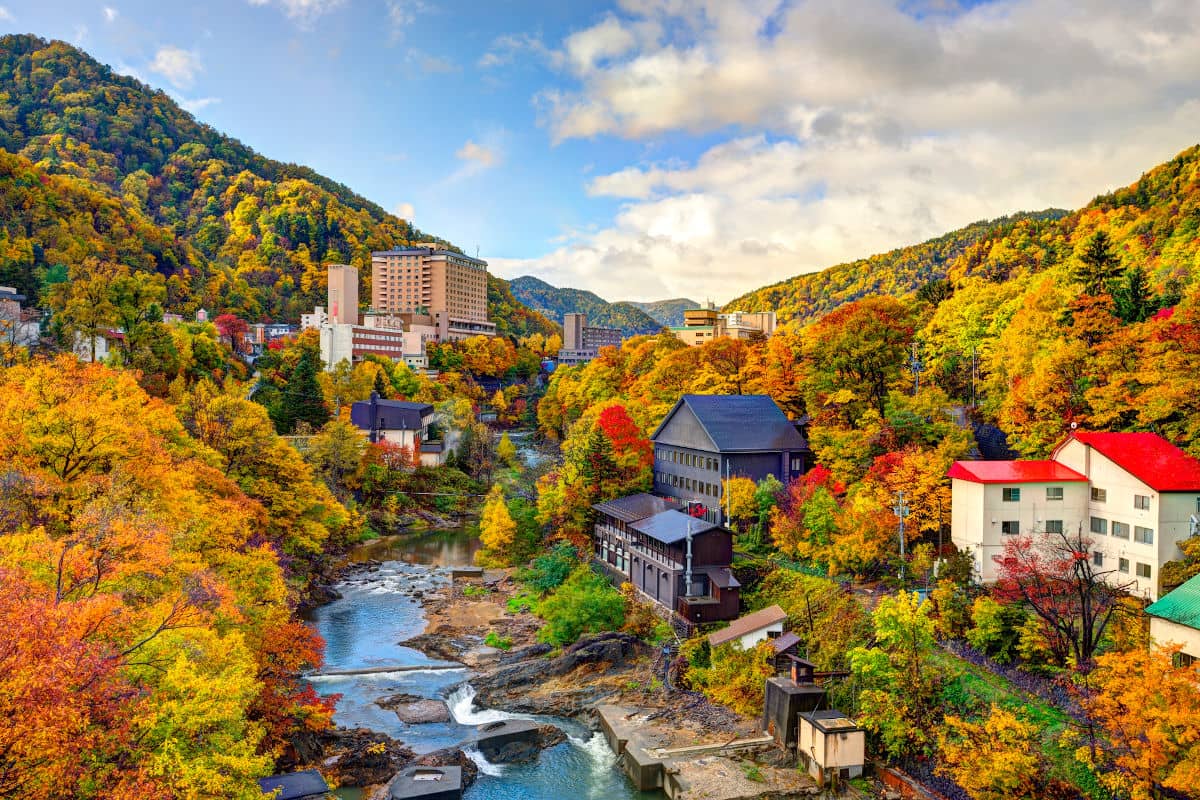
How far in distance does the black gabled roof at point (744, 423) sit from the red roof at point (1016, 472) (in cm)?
1169

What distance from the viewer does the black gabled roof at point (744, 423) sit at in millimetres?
34875

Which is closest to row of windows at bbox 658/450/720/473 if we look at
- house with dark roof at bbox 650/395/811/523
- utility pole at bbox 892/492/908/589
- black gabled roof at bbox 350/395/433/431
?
house with dark roof at bbox 650/395/811/523

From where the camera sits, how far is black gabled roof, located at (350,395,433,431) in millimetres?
58438

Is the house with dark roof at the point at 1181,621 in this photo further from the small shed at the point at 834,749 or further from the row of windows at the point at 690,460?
the row of windows at the point at 690,460

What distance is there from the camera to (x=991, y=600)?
67.3 ft

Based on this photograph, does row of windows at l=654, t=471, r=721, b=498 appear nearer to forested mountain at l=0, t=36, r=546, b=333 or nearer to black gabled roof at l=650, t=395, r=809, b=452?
black gabled roof at l=650, t=395, r=809, b=452

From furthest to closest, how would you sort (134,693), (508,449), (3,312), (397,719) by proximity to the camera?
(508,449)
(3,312)
(397,719)
(134,693)

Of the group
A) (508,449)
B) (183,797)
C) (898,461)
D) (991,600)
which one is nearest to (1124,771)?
(991,600)

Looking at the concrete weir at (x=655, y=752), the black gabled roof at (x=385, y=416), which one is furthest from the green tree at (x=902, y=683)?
the black gabled roof at (x=385, y=416)

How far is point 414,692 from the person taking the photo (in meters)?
25.4

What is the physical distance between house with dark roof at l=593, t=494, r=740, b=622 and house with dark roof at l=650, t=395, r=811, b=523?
4.12 metres

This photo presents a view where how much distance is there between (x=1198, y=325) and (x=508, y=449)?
48.3 meters

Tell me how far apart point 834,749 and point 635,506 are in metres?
16.1

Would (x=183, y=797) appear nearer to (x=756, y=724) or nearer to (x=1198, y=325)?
(x=756, y=724)
